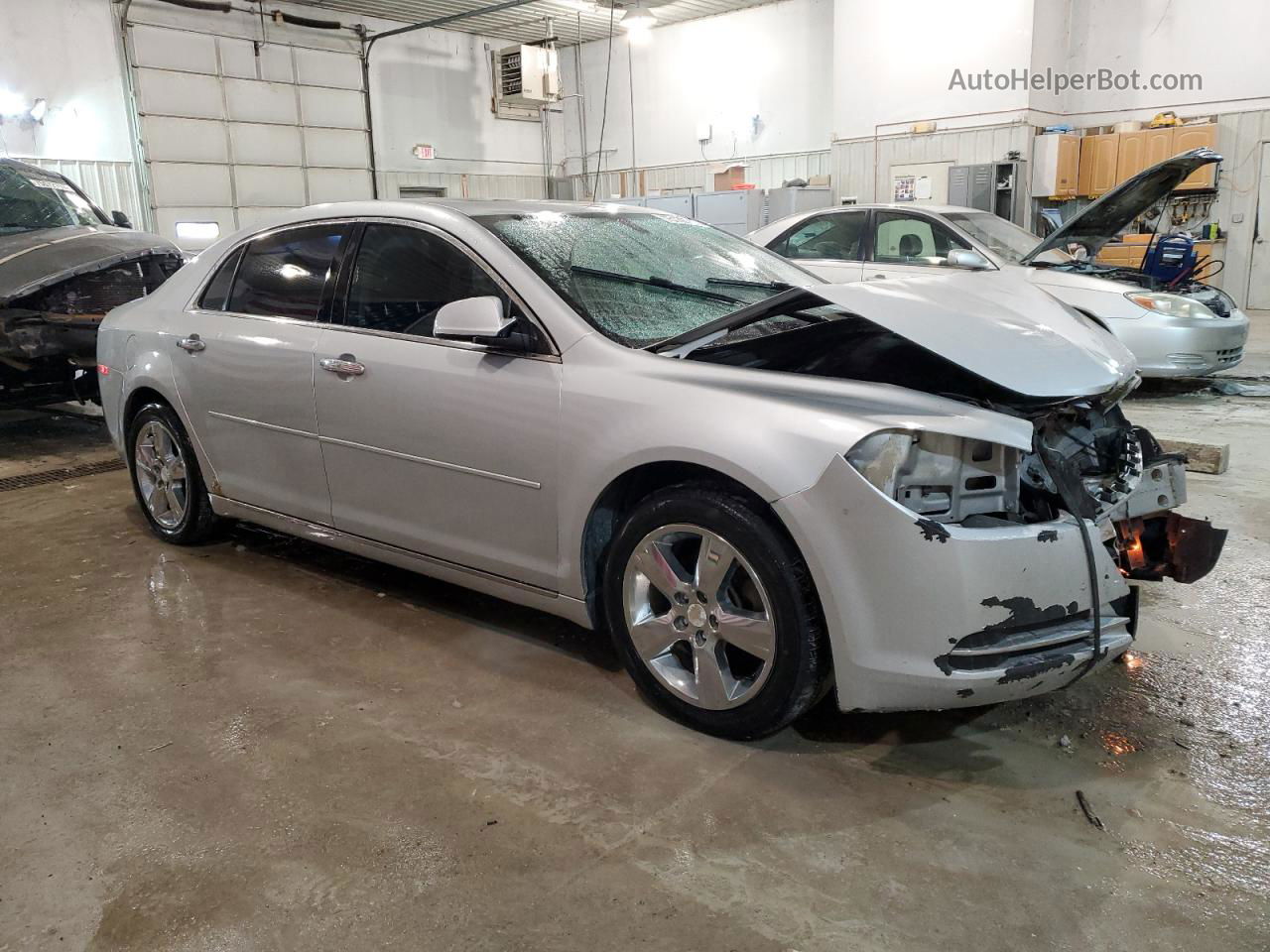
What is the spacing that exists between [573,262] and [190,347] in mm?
1782

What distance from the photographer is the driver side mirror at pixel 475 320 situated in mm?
2688

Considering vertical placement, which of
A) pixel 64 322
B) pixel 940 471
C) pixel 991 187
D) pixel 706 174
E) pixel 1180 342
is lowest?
pixel 1180 342

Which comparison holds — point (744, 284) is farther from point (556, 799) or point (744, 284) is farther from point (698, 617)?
point (556, 799)

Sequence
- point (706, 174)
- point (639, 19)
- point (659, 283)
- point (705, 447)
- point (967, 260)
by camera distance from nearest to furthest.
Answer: point (705, 447) < point (659, 283) < point (967, 260) < point (639, 19) < point (706, 174)

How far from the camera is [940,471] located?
7.42ft

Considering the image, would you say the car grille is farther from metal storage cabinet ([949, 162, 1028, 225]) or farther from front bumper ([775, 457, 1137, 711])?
front bumper ([775, 457, 1137, 711])

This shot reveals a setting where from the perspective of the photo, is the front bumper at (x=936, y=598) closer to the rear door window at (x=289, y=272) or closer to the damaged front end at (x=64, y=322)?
the rear door window at (x=289, y=272)

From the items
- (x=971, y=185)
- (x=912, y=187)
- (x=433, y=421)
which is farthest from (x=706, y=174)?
(x=433, y=421)

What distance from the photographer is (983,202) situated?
40.1 feet

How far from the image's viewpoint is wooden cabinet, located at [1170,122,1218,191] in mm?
11680

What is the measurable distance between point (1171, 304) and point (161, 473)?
6771 mm

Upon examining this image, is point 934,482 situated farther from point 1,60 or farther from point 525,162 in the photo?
point 525,162

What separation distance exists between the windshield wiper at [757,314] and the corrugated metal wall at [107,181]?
12.9 m

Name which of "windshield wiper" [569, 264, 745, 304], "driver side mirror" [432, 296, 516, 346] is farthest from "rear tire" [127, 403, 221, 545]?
"windshield wiper" [569, 264, 745, 304]
